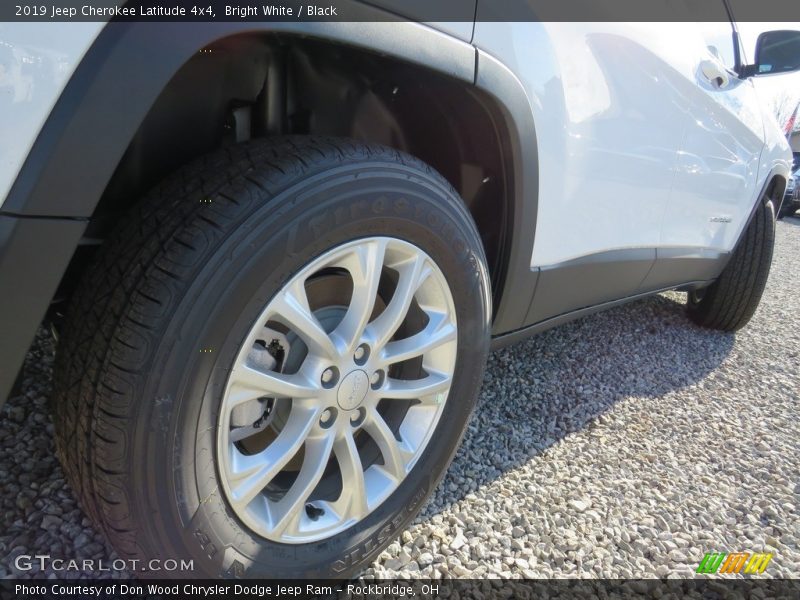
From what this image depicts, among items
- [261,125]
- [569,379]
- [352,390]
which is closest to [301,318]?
[352,390]

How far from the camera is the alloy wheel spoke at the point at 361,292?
1173 millimetres

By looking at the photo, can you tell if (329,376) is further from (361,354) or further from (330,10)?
(330,10)

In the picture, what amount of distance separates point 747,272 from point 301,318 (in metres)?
3.00

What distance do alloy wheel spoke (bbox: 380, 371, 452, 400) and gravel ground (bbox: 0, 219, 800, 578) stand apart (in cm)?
42

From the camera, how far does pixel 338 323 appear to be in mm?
1266

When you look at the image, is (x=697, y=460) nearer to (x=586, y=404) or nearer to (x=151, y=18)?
(x=586, y=404)

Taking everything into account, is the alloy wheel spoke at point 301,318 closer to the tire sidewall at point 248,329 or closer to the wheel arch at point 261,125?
the tire sidewall at point 248,329

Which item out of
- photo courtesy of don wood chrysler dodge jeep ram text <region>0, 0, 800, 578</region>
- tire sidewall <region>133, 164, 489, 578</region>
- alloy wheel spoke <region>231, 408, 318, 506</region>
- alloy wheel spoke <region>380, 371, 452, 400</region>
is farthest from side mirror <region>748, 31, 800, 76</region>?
alloy wheel spoke <region>231, 408, 318, 506</region>

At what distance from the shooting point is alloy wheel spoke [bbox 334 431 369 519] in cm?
125

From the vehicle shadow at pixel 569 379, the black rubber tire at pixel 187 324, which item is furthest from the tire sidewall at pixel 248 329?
the vehicle shadow at pixel 569 379

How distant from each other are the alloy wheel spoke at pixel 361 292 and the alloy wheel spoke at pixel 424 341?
0.13 meters

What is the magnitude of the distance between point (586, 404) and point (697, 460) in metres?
0.44

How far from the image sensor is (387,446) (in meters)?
1.32

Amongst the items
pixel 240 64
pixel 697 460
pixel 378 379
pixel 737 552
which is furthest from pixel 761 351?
pixel 240 64
